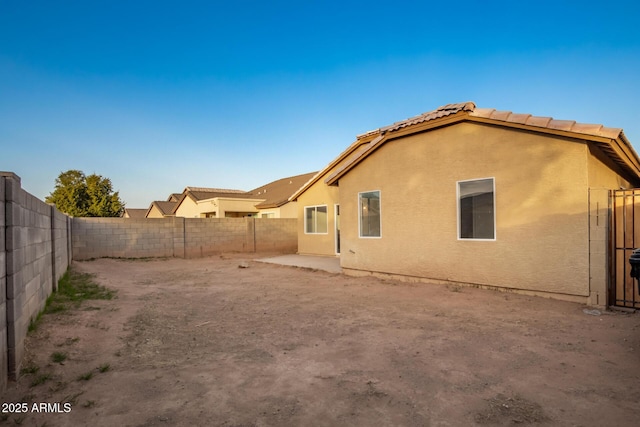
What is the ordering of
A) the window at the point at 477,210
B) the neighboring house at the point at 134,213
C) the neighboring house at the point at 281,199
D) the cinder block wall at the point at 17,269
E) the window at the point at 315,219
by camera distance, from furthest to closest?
the neighboring house at the point at 134,213
the neighboring house at the point at 281,199
the window at the point at 315,219
the window at the point at 477,210
the cinder block wall at the point at 17,269

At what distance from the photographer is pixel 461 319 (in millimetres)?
5688

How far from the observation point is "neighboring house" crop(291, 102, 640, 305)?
6.35 m

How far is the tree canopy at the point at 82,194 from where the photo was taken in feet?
89.5

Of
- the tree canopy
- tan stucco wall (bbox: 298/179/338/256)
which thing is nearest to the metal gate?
tan stucco wall (bbox: 298/179/338/256)

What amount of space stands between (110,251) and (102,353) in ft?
44.5

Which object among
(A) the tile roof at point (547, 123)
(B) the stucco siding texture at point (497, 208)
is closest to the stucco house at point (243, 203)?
(B) the stucco siding texture at point (497, 208)

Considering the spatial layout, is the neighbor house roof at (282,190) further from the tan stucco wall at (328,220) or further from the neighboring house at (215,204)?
the tan stucco wall at (328,220)

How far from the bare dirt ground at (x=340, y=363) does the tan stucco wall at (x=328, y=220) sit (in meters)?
8.99

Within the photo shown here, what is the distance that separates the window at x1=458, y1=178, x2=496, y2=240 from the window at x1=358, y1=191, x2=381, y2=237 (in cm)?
255

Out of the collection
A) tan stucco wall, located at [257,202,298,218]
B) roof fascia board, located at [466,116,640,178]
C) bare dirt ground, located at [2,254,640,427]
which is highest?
roof fascia board, located at [466,116,640,178]

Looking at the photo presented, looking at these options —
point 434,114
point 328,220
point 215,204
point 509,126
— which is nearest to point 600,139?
point 509,126

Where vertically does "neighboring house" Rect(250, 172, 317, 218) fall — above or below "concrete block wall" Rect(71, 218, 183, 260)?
above

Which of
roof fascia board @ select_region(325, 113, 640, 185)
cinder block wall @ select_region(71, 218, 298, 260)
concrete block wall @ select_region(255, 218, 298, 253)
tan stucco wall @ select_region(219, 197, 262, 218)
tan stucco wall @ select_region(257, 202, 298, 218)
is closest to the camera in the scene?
roof fascia board @ select_region(325, 113, 640, 185)

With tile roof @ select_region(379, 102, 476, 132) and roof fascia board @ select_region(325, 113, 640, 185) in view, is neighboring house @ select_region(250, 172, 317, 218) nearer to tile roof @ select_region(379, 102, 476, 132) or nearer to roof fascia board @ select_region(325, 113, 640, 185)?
roof fascia board @ select_region(325, 113, 640, 185)
